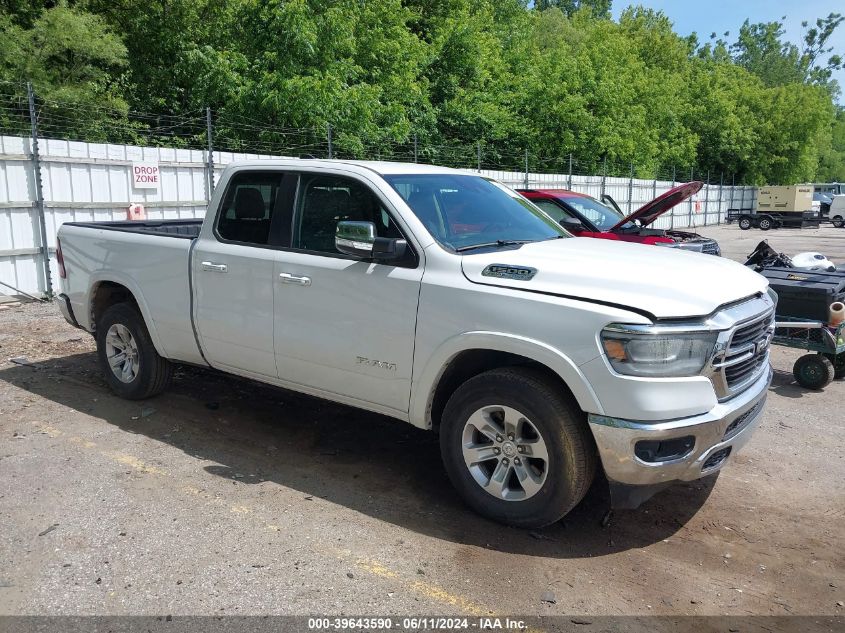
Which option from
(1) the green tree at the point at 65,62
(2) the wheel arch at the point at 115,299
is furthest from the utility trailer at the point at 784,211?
(2) the wheel arch at the point at 115,299

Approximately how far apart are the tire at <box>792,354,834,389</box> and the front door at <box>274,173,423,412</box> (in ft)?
15.2

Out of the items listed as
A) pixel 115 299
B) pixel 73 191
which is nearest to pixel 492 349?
pixel 115 299

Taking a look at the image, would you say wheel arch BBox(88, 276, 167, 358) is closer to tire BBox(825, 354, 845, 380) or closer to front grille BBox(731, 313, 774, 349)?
front grille BBox(731, 313, 774, 349)

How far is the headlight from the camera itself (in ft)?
11.5

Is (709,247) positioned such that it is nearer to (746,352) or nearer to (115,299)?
(746,352)

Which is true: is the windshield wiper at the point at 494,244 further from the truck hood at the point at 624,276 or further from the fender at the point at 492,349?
the fender at the point at 492,349

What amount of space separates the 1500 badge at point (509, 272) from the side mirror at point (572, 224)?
653 cm

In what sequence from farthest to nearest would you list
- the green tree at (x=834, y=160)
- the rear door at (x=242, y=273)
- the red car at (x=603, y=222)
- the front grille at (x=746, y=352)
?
the green tree at (x=834, y=160)
the red car at (x=603, y=222)
the rear door at (x=242, y=273)
the front grille at (x=746, y=352)

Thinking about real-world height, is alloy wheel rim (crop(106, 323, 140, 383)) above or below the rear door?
below

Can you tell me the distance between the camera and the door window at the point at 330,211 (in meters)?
4.68

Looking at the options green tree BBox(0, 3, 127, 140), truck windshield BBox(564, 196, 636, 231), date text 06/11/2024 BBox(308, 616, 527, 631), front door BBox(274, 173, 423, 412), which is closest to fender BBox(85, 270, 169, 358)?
front door BBox(274, 173, 423, 412)

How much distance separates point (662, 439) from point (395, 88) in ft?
66.3

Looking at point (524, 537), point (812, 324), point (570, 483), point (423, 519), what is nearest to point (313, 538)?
point (423, 519)

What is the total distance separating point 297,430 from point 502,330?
7.90 ft
